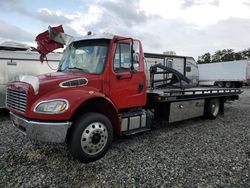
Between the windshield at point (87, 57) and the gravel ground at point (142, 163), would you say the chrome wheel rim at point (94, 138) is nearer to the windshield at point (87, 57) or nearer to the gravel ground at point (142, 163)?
the gravel ground at point (142, 163)

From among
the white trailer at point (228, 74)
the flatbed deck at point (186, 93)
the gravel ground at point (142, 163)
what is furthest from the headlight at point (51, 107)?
the white trailer at point (228, 74)

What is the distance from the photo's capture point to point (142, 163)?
4371mm

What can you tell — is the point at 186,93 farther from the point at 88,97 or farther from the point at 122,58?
the point at 88,97

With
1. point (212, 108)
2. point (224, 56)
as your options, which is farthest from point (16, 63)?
point (224, 56)

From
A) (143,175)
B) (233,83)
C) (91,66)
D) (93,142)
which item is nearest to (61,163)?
(93,142)

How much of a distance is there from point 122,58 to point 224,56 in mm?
67859

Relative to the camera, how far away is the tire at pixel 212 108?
8.24m

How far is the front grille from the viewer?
410 cm

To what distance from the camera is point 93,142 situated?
14.3ft

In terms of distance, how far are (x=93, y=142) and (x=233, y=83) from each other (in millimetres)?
25159

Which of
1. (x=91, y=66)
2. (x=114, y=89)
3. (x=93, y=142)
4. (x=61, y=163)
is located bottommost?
(x=61, y=163)

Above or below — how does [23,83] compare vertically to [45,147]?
above

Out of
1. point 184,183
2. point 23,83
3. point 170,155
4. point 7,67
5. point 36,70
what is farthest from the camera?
point 36,70

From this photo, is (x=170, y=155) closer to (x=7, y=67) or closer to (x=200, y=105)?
(x=200, y=105)
